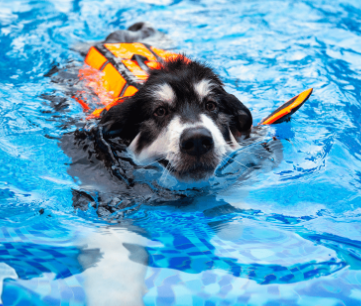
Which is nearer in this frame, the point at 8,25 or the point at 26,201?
the point at 26,201

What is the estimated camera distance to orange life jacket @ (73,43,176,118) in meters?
4.71

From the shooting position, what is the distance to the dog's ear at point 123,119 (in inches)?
164

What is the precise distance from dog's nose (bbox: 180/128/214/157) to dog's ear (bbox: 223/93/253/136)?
0.92 m

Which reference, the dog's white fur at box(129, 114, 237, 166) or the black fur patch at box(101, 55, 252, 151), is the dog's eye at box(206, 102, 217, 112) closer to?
the black fur patch at box(101, 55, 252, 151)

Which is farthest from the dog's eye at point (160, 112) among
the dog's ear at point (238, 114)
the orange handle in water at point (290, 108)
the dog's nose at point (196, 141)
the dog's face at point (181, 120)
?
the orange handle in water at point (290, 108)

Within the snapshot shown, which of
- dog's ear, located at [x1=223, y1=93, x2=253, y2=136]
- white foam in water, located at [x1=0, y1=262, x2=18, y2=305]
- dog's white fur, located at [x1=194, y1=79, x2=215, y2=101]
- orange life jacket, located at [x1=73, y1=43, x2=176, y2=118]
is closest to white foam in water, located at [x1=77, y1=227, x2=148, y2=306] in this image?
white foam in water, located at [x1=0, y1=262, x2=18, y2=305]

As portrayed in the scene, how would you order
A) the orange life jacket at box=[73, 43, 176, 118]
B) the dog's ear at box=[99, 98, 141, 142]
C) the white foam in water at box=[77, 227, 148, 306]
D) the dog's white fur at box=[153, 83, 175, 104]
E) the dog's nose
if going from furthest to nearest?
the orange life jacket at box=[73, 43, 176, 118] < the dog's ear at box=[99, 98, 141, 142] < the dog's white fur at box=[153, 83, 175, 104] < the dog's nose < the white foam in water at box=[77, 227, 148, 306]

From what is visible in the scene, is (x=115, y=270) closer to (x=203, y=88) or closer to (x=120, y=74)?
(x=203, y=88)

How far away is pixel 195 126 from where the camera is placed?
3.46 meters

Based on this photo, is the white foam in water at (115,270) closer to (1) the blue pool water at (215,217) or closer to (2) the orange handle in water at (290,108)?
(1) the blue pool water at (215,217)

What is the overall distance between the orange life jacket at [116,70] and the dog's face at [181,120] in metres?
0.31

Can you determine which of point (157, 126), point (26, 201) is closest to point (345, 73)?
point (157, 126)

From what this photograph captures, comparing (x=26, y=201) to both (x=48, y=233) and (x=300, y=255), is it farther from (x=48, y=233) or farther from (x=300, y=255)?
(x=300, y=255)

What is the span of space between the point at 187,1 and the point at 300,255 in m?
8.64
